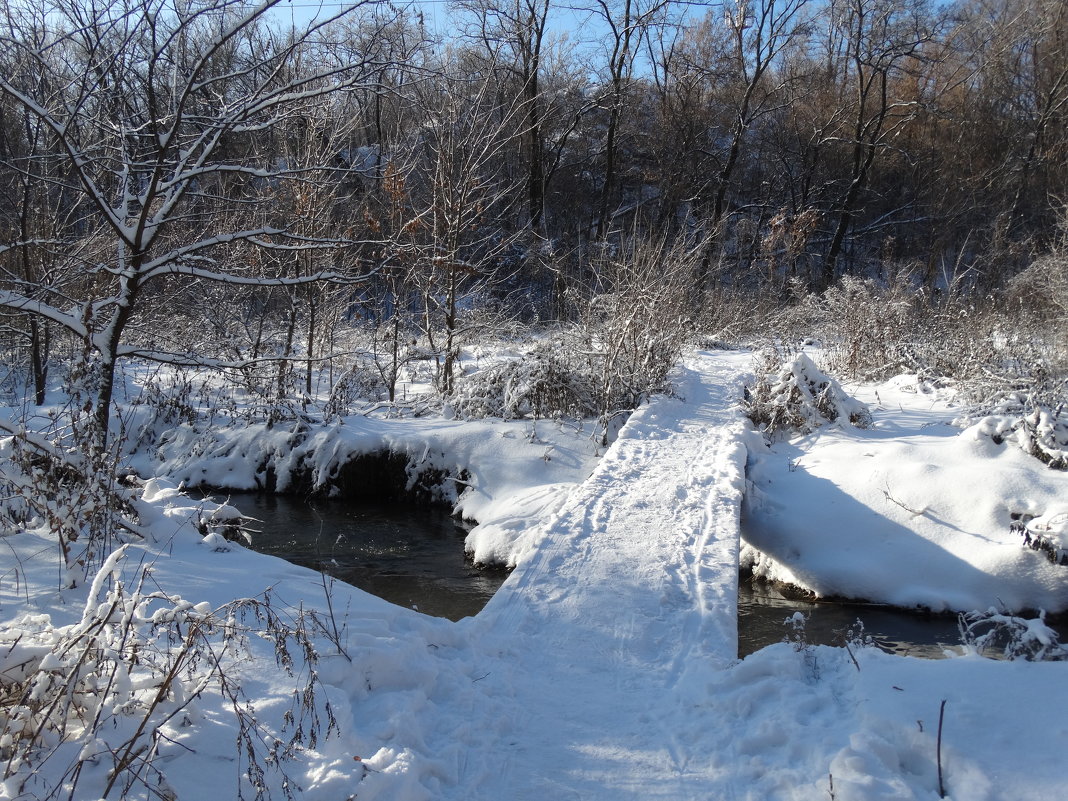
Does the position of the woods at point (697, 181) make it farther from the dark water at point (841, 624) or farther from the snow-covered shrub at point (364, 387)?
the dark water at point (841, 624)

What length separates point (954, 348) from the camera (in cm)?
980

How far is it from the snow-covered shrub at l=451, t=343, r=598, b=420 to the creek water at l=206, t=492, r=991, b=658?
1871mm

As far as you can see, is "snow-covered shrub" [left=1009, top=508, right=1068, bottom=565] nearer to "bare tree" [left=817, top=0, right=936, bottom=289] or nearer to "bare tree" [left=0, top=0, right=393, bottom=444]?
"bare tree" [left=0, top=0, right=393, bottom=444]

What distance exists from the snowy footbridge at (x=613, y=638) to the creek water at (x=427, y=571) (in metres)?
0.91

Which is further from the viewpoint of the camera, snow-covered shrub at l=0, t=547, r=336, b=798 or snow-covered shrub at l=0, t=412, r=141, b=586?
snow-covered shrub at l=0, t=412, r=141, b=586

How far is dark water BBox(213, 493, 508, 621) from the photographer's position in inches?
227

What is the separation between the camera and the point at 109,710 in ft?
7.06

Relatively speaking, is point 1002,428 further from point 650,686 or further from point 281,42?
point 281,42

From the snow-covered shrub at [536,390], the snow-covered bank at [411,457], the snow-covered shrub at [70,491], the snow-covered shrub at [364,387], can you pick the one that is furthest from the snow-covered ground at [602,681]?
the snow-covered shrub at [364,387]

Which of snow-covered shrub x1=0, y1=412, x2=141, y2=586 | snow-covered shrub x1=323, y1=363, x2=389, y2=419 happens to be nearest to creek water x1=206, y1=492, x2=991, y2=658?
snow-covered shrub x1=0, y1=412, x2=141, y2=586

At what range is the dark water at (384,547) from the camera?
5754mm

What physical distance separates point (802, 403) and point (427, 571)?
5078 mm

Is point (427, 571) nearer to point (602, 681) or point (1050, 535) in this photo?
point (602, 681)

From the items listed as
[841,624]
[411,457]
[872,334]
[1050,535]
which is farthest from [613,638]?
[872,334]
